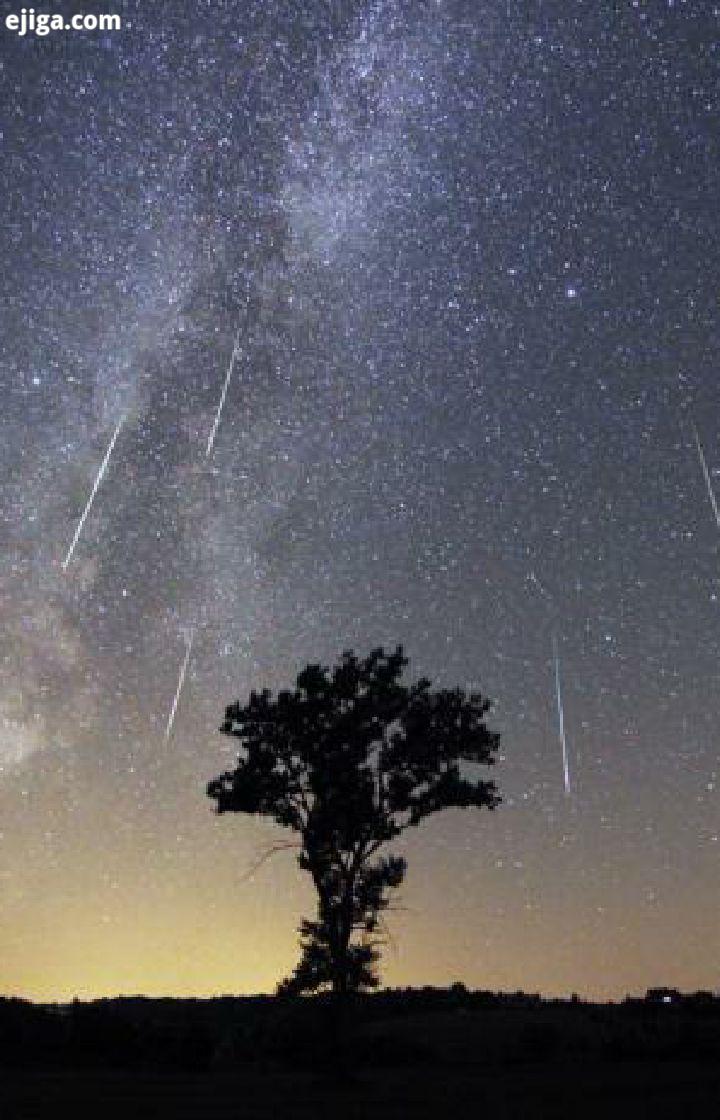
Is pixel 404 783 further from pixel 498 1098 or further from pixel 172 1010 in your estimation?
pixel 172 1010

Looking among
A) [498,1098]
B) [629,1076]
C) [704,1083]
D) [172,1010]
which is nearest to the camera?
[498,1098]

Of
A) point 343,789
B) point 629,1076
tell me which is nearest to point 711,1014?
point 629,1076

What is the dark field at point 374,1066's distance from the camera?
66.7ft

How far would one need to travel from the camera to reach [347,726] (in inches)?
1171

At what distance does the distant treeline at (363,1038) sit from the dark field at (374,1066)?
0.21 ft

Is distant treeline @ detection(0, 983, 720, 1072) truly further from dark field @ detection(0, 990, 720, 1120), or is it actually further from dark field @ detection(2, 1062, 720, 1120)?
dark field @ detection(2, 1062, 720, 1120)

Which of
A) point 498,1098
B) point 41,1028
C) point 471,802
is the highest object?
point 471,802

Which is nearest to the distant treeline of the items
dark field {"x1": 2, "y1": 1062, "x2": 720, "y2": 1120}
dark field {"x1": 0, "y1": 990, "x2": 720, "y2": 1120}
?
dark field {"x1": 0, "y1": 990, "x2": 720, "y2": 1120}

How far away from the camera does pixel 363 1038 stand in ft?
119

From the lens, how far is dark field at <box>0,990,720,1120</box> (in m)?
20.3

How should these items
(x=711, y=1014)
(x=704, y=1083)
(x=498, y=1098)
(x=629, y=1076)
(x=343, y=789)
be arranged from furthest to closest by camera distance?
(x=711, y=1014) < (x=343, y=789) < (x=629, y=1076) < (x=704, y=1083) < (x=498, y=1098)

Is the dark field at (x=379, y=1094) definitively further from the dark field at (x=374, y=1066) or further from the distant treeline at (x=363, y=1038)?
the distant treeline at (x=363, y=1038)

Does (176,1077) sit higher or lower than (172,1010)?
lower

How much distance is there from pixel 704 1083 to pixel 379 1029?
19.4 m
